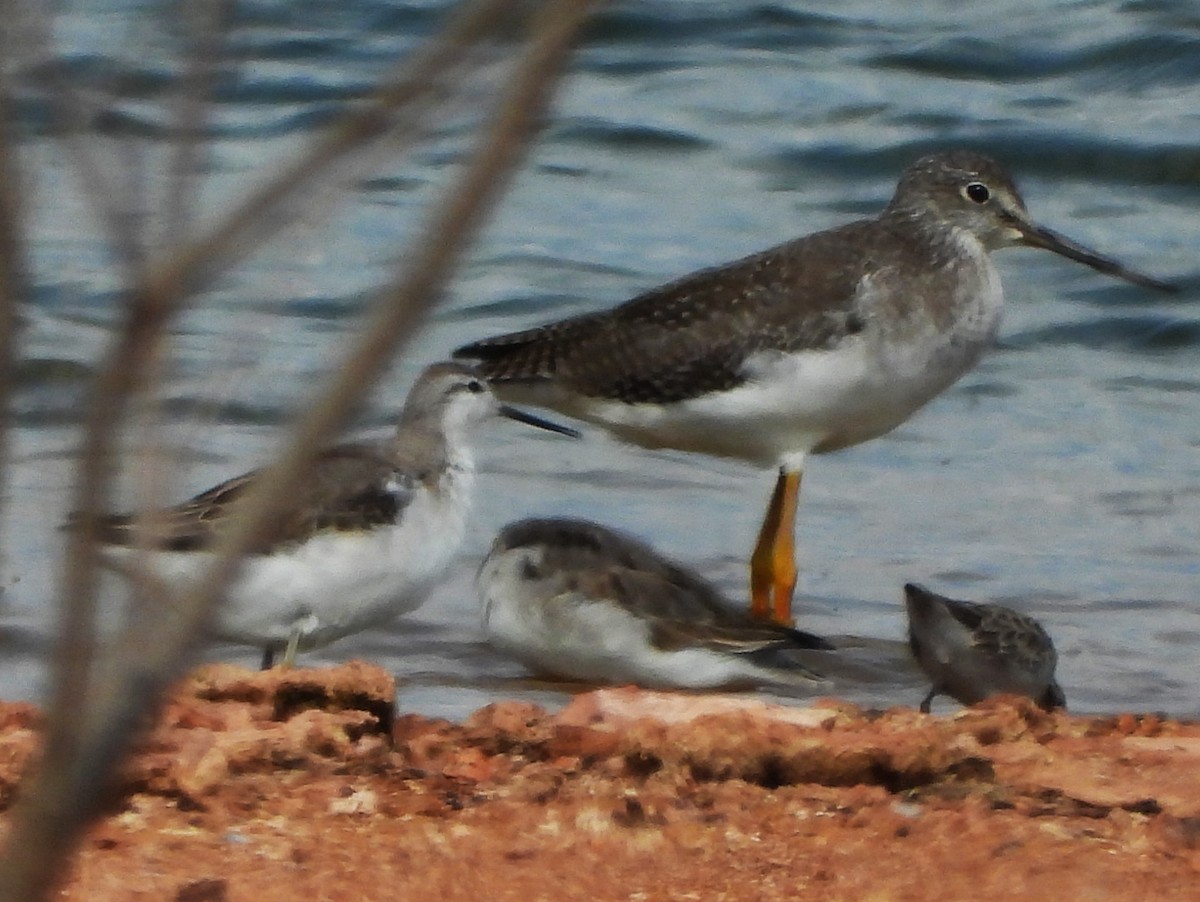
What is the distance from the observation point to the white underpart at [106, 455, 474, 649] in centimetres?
655

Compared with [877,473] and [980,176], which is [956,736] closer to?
[980,176]

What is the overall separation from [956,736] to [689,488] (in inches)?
208

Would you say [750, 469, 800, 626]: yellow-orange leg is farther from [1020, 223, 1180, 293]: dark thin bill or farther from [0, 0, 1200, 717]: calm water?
[1020, 223, 1180, 293]: dark thin bill

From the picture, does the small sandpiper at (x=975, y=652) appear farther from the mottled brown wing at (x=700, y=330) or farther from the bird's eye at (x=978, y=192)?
the bird's eye at (x=978, y=192)

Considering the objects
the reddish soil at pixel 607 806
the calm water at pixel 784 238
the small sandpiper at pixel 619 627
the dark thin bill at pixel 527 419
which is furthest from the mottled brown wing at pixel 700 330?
the reddish soil at pixel 607 806

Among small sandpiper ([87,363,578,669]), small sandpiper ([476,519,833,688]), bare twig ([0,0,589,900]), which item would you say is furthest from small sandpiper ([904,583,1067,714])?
bare twig ([0,0,589,900])

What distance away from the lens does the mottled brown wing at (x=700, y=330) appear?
8.26m

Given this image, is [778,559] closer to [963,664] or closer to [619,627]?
[619,627]

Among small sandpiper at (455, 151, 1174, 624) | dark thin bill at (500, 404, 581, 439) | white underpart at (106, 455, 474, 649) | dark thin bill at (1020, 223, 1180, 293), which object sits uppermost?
dark thin bill at (1020, 223, 1180, 293)

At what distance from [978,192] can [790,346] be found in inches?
51.8

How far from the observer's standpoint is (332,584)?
6578mm

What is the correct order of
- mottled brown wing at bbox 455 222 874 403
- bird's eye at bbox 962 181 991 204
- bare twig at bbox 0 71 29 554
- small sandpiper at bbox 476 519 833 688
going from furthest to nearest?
bird's eye at bbox 962 181 991 204 < mottled brown wing at bbox 455 222 874 403 < small sandpiper at bbox 476 519 833 688 < bare twig at bbox 0 71 29 554

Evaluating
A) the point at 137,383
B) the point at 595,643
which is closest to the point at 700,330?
the point at 595,643

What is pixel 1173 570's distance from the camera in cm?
872
